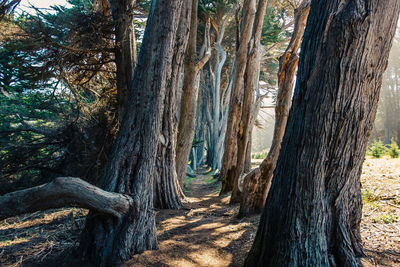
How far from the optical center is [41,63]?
18.3 feet

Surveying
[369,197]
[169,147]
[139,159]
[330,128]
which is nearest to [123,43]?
[169,147]

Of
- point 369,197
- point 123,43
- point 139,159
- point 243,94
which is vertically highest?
point 123,43

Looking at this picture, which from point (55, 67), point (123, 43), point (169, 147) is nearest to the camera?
point (169, 147)

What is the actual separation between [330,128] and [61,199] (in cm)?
234

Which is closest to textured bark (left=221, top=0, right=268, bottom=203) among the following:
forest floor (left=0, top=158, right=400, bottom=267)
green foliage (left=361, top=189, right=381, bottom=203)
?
forest floor (left=0, top=158, right=400, bottom=267)

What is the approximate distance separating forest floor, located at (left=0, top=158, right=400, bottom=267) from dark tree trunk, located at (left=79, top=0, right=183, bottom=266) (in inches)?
9.7

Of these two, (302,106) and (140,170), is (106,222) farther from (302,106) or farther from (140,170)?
(302,106)

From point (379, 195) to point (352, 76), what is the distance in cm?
330

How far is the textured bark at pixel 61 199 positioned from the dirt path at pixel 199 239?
2.02 feet

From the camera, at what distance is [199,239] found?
3.50 m

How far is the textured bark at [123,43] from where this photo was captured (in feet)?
18.7

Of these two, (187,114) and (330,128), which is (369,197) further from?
(187,114)

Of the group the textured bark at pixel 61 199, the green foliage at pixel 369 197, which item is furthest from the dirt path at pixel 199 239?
the green foliage at pixel 369 197

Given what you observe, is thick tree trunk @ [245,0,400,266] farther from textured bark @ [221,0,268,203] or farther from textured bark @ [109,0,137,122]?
textured bark @ [109,0,137,122]
